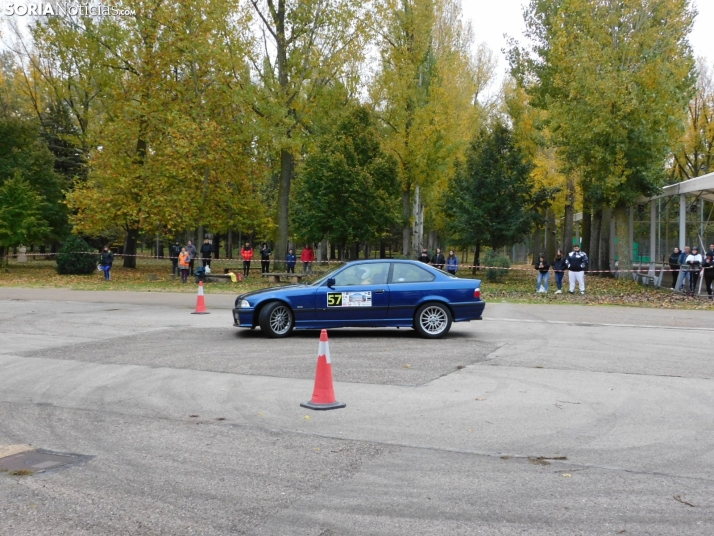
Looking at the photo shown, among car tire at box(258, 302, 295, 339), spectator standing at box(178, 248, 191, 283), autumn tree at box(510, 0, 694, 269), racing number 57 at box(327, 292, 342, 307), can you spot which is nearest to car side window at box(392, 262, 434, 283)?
racing number 57 at box(327, 292, 342, 307)

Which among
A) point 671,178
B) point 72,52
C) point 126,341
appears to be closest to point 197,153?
point 72,52

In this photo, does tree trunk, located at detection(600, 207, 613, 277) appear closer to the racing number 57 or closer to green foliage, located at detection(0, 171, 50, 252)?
the racing number 57

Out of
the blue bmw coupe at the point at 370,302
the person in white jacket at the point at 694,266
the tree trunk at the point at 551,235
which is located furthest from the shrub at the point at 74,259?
the tree trunk at the point at 551,235

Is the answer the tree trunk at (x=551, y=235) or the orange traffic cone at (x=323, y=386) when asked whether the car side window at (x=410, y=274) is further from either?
the tree trunk at (x=551, y=235)

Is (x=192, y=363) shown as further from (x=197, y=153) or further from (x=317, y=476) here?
(x=197, y=153)

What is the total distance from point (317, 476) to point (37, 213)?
35904 millimetres

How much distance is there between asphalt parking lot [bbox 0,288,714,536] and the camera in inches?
186

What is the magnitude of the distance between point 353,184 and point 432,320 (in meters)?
24.0

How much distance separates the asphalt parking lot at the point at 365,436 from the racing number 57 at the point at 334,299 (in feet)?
2.78

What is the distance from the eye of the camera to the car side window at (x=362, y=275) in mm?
13031

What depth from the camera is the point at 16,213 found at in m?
35.5

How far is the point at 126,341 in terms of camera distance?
12.8 meters

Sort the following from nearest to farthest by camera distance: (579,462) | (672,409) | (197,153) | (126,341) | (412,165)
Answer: (579,462) → (672,409) → (126,341) → (197,153) → (412,165)

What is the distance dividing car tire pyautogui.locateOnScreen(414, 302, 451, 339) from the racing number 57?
1.44m
